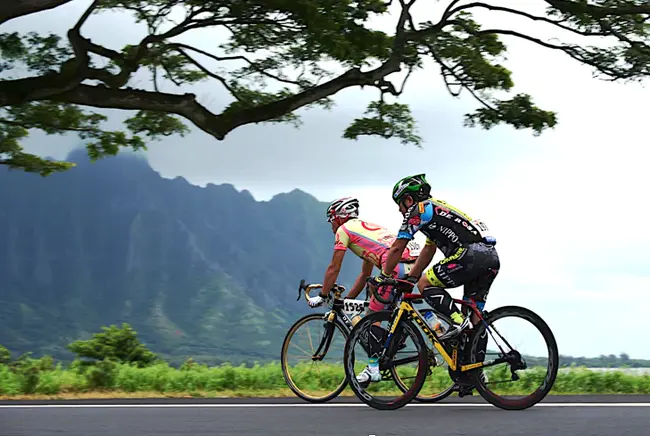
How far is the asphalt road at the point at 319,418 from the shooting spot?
7.81 metres

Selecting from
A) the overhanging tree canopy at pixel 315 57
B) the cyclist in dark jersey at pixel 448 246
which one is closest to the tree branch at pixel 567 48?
the overhanging tree canopy at pixel 315 57

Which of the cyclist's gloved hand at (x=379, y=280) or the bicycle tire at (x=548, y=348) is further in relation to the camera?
the cyclist's gloved hand at (x=379, y=280)

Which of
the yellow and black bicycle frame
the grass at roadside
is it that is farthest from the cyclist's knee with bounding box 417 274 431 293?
the grass at roadside

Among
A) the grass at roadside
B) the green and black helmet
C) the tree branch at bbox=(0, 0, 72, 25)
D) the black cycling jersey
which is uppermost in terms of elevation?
the tree branch at bbox=(0, 0, 72, 25)

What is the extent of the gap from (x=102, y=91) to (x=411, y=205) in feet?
32.9

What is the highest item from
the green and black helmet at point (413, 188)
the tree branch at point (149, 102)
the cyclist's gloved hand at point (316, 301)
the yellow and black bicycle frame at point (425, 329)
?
the tree branch at point (149, 102)

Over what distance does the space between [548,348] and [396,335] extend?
133 cm

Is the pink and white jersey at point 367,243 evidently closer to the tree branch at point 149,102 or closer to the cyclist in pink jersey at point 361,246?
the cyclist in pink jersey at point 361,246

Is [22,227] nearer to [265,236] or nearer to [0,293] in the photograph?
[0,293]

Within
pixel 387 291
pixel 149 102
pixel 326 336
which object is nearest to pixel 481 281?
pixel 387 291

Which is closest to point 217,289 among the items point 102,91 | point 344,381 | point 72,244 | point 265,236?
point 265,236

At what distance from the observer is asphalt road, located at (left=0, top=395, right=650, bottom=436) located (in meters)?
7.81

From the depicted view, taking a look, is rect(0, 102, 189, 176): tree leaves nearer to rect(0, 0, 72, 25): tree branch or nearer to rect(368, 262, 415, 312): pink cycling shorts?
rect(0, 0, 72, 25): tree branch

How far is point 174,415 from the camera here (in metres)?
9.12
